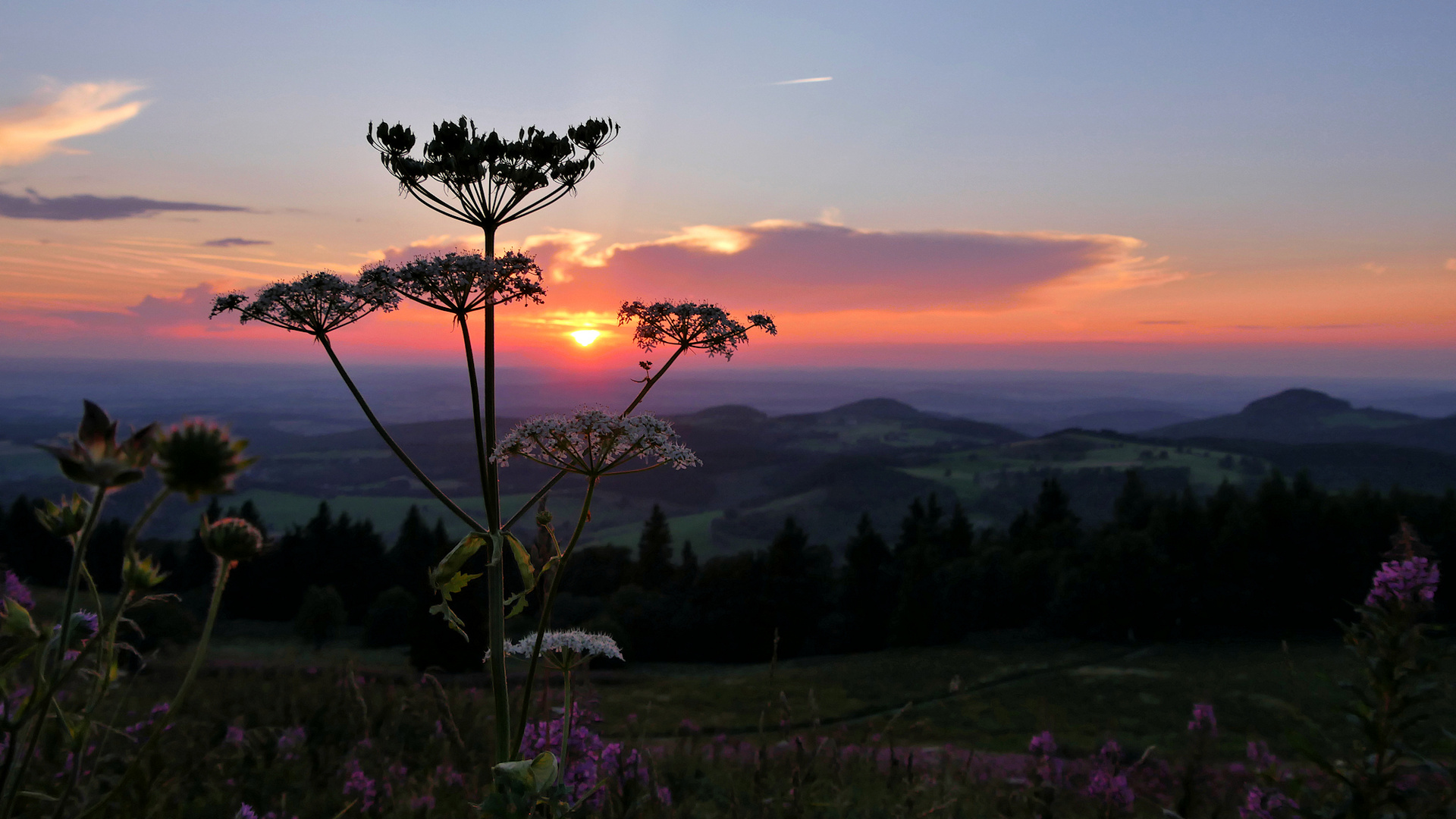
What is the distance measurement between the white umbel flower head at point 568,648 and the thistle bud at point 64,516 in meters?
2.42

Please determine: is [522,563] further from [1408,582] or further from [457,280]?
[1408,582]

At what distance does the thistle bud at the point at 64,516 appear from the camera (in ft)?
8.23

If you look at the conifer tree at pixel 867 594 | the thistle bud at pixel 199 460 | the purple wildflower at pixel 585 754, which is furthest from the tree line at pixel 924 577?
the thistle bud at pixel 199 460

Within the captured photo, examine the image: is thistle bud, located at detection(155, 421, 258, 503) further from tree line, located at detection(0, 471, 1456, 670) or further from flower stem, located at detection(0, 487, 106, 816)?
tree line, located at detection(0, 471, 1456, 670)

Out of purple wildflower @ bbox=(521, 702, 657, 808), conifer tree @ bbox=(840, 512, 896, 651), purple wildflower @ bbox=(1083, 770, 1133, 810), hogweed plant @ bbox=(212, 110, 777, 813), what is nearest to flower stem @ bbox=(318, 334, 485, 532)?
hogweed plant @ bbox=(212, 110, 777, 813)

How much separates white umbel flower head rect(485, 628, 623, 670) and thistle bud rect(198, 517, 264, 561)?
2291mm

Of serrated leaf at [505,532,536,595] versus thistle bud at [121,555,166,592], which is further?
serrated leaf at [505,532,536,595]

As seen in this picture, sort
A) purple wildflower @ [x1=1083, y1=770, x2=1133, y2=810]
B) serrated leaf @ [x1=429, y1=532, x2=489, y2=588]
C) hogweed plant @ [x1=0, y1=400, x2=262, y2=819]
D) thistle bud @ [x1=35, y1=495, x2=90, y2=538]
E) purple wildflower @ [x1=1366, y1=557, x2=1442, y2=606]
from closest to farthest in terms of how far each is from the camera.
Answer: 1. hogweed plant @ [x1=0, y1=400, x2=262, y2=819]
2. thistle bud @ [x1=35, y1=495, x2=90, y2=538]
3. serrated leaf @ [x1=429, y1=532, x2=489, y2=588]
4. purple wildflower @ [x1=1366, y1=557, x2=1442, y2=606]
5. purple wildflower @ [x1=1083, y1=770, x2=1133, y2=810]

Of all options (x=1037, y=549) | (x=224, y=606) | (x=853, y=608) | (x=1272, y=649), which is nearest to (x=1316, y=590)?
(x=1272, y=649)

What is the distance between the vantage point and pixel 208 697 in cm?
1405

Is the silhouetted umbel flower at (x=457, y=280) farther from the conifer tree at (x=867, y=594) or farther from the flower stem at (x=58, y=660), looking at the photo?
the conifer tree at (x=867, y=594)

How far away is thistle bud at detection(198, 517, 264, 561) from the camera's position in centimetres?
240

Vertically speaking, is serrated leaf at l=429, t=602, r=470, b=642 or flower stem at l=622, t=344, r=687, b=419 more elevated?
flower stem at l=622, t=344, r=687, b=419

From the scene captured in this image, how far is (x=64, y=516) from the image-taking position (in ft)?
8.43
